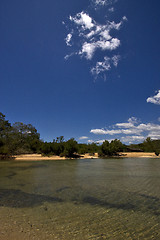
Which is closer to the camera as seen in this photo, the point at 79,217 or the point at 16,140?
the point at 79,217

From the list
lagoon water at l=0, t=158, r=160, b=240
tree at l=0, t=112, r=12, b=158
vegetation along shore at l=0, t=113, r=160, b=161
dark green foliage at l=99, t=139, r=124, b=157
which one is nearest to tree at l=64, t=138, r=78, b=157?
vegetation along shore at l=0, t=113, r=160, b=161

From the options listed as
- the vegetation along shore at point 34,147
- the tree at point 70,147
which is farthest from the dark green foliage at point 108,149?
the tree at point 70,147

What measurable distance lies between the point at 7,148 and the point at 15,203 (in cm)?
3752

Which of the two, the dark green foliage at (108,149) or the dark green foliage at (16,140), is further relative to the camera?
the dark green foliage at (108,149)

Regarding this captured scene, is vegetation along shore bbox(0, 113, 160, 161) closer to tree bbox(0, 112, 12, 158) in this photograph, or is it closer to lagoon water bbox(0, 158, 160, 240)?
tree bbox(0, 112, 12, 158)

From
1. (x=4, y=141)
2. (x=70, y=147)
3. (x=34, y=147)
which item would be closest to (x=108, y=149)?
(x=70, y=147)

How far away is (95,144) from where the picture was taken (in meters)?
71.3

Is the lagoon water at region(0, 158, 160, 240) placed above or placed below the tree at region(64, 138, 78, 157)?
below

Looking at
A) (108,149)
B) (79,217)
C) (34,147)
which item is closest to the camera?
(79,217)

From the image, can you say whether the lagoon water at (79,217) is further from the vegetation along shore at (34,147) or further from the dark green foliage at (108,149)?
the dark green foliage at (108,149)

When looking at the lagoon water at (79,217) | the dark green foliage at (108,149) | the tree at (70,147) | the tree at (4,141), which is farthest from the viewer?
the dark green foliage at (108,149)

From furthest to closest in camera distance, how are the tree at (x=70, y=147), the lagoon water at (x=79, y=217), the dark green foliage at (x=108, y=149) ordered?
the dark green foliage at (x=108, y=149) < the tree at (x=70, y=147) < the lagoon water at (x=79, y=217)

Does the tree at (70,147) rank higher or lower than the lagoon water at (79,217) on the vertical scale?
higher

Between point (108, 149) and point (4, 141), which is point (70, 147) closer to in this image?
point (108, 149)
